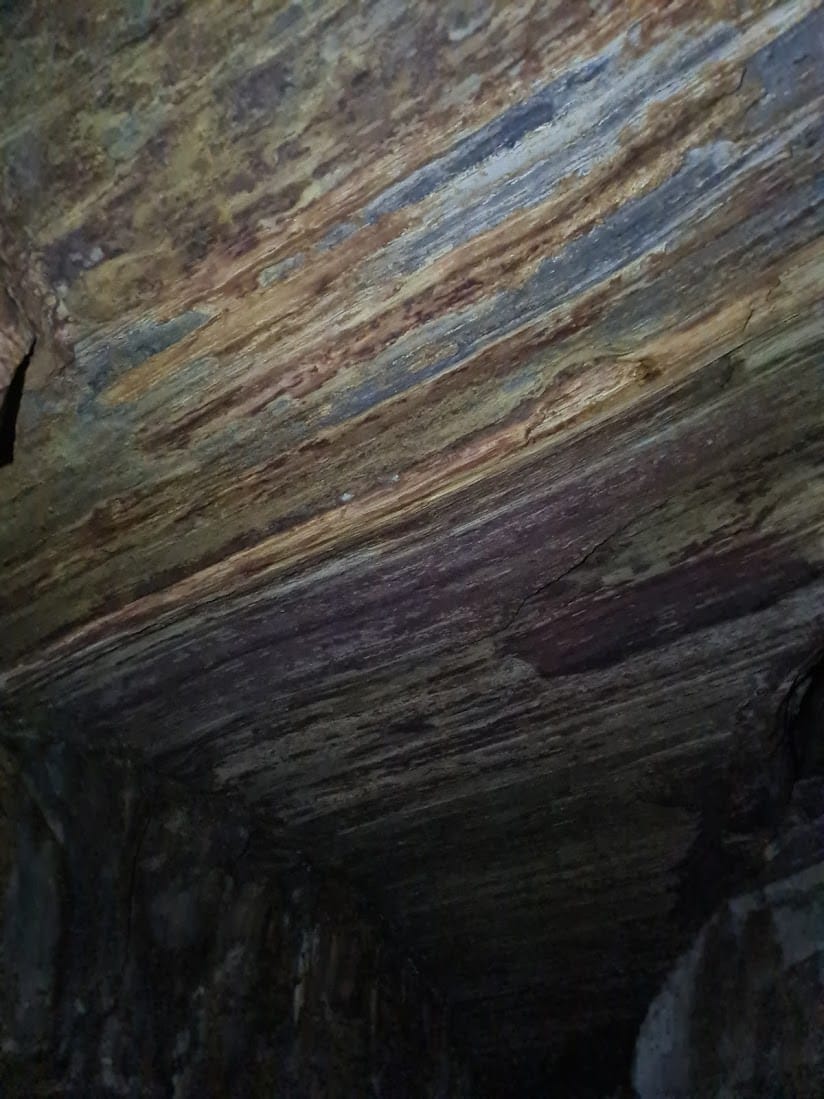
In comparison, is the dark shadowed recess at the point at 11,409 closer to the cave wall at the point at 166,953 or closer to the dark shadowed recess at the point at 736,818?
the cave wall at the point at 166,953

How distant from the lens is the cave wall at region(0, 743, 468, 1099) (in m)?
2.42

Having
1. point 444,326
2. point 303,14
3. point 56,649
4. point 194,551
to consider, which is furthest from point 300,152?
point 56,649

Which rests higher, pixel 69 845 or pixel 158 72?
pixel 158 72

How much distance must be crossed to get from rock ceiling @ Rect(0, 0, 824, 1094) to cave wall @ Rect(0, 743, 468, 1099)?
7.7 inches

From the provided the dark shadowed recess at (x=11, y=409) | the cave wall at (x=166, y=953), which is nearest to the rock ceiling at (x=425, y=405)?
the dark shadowed recess at (x=11, y=409)

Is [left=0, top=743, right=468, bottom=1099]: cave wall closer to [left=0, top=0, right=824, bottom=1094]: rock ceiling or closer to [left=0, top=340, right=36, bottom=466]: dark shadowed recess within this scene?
[left=0, top=0, right=824, bottom=1094]: rock ceiling

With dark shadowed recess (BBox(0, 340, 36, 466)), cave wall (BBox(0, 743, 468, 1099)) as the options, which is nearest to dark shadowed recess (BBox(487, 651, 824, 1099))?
cave wall (BBox(0, 743, 468, 1099))

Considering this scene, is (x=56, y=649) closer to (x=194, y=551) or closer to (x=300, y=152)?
(x=194, y=551)

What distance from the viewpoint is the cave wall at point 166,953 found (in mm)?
2416

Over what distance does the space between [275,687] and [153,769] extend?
611mm

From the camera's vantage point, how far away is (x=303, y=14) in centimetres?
144

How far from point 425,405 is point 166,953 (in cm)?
201

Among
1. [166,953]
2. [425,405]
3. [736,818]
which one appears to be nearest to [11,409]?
[425,405]

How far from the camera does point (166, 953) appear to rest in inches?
109
